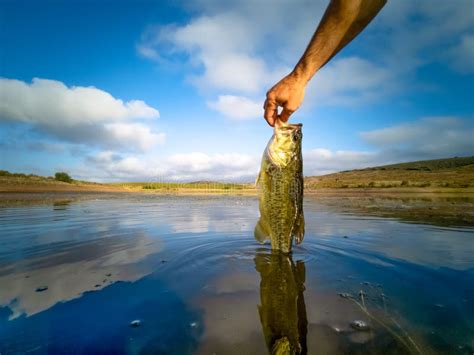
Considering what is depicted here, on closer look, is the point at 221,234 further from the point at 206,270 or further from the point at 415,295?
the point at 415,295

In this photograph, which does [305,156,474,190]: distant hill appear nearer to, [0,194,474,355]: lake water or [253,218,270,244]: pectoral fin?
[0,194,474,355]: lake water

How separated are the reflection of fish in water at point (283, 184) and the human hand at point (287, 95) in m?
0.57

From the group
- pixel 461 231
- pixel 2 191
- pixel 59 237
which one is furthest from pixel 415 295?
pixel 2 191

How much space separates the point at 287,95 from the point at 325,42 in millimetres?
710

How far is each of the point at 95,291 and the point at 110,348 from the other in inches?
47.3

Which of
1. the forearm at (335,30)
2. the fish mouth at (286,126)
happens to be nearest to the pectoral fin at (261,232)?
the fish mouth at (286,126)

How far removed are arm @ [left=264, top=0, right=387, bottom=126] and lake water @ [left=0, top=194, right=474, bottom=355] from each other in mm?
2374

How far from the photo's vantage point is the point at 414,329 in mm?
2309

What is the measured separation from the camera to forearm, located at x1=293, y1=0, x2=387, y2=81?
2771mm

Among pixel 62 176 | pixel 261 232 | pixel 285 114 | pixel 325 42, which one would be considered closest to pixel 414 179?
pixel 261 232

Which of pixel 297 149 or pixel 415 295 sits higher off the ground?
pixel 297 149

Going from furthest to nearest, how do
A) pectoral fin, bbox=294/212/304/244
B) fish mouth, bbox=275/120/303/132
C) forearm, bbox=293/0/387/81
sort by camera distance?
pectoral fin, bbox=294/212/304/244 → fish mouth, bbox=275/120/303/132 → forearm, bbox=293/0/387/81

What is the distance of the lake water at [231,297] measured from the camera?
2109 millimetres

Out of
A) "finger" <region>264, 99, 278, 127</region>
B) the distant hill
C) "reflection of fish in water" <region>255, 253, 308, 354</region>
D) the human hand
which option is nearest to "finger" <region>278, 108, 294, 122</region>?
the human hand
